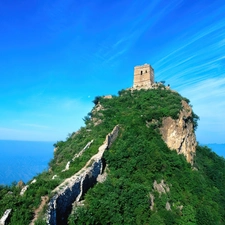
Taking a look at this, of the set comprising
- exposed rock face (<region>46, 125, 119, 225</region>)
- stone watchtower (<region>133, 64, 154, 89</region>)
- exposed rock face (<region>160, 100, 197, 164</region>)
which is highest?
stone watchtower (<region>133, 64, 154, 89</region>)

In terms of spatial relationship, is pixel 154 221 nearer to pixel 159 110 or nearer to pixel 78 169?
pixel 78 169

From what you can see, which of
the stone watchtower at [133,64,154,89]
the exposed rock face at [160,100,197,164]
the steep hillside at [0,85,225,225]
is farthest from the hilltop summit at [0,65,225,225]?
the stone watchtower at [133,64,154,89]

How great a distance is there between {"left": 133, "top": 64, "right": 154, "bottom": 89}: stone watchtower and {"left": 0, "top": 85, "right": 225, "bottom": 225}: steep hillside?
22.4 feet

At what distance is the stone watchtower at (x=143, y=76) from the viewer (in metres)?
38.8

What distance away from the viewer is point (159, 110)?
2702 centimetres

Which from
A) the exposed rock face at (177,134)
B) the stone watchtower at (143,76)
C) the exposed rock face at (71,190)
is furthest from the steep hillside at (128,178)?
the stone watchtower at (143,76)

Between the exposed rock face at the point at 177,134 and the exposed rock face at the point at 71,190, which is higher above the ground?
the exposed rock face at the point at 177,134

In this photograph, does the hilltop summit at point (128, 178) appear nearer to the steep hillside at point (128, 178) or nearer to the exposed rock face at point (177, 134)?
the steep hillside at point (128, 178)

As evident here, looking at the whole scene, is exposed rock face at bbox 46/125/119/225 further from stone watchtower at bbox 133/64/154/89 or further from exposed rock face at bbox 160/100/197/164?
stone watchtower at bbox 133/64/154/89

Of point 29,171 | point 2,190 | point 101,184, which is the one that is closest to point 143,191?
point 101,184

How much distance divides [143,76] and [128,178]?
2587 cm

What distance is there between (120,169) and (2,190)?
30.8 ft

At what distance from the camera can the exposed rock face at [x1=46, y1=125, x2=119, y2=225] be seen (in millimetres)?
10734

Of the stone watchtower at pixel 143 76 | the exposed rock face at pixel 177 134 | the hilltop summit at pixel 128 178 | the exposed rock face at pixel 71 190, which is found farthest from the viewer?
the stone watchtower at pixel 143 76
